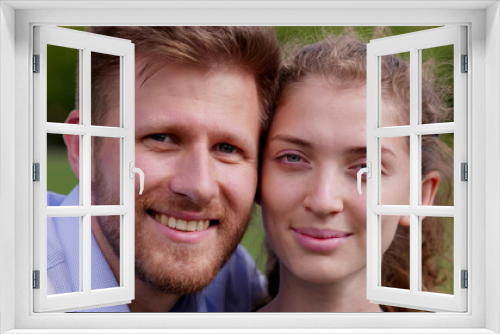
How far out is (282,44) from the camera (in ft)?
14.4

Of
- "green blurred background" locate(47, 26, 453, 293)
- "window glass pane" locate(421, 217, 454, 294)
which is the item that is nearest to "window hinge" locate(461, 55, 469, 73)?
"green blurred background" locate(47, 26, 453, 293)

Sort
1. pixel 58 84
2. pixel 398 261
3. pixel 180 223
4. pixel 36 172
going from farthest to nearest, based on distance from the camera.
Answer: pixel 58 84 → pixel 398 261 → pixel 180 223 → pixel 36 172

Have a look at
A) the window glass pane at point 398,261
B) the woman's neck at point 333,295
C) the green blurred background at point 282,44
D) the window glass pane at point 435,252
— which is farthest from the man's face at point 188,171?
the window glass pane at point 435,252

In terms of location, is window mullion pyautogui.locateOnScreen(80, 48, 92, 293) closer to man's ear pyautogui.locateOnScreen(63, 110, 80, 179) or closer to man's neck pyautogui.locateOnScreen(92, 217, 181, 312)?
man's ear pyautogui.locateOnScreen(63, 110, 80, 179)

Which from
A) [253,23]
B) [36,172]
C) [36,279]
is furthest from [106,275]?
[253,23]

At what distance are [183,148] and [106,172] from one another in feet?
1.78

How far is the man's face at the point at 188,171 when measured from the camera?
3816 millimetres

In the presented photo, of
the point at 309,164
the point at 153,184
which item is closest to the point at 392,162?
the point at 309,164

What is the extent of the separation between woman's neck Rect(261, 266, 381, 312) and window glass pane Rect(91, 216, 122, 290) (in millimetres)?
1392

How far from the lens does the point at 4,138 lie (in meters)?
2.84

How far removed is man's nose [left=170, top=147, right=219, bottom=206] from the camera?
3.86m

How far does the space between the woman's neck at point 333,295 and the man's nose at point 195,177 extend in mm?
1050

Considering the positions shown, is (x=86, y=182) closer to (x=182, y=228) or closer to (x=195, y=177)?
(x=195, y=177)

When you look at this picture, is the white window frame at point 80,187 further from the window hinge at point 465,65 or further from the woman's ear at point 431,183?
the woman's ear at point 431,183
